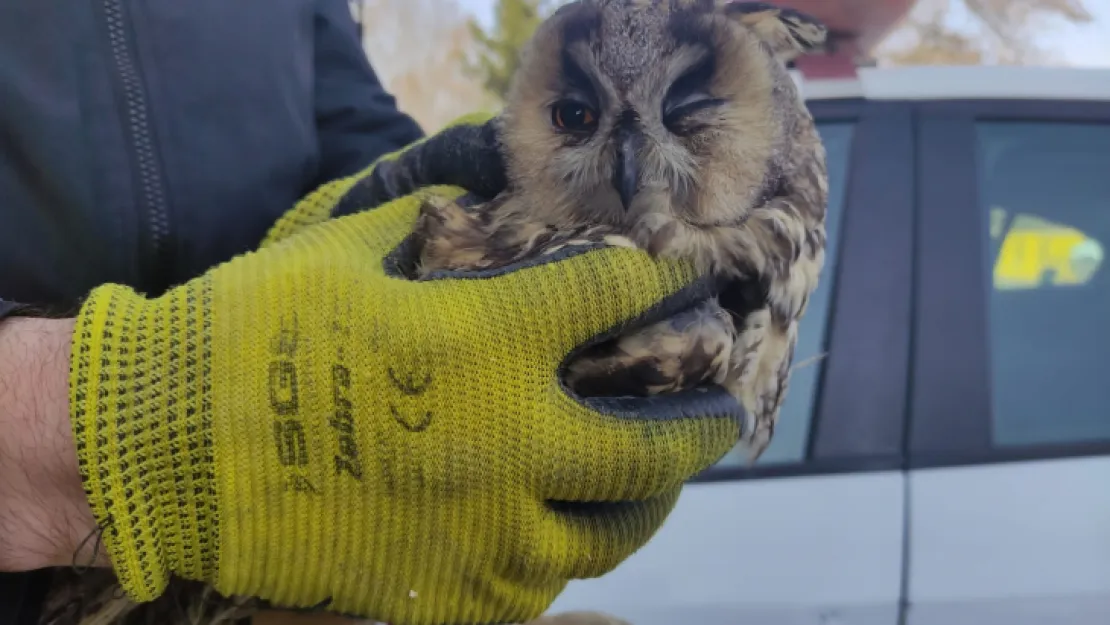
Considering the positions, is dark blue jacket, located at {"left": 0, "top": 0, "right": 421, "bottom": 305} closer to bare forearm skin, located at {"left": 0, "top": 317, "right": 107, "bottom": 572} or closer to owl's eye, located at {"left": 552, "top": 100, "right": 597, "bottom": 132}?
bare forearm skin, located at {"left": 0, "top": 317, "right": 107, "bottom": 572}

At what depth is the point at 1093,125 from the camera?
199cm

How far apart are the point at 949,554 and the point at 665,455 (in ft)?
3.60

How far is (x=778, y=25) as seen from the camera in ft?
3.92

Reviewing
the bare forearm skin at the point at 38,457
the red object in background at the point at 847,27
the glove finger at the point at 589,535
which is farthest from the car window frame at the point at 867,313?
the bare forearm skin at the point at 38,457

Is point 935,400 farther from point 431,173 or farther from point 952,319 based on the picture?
point 431,173

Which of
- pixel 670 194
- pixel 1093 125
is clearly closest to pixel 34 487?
pixel 670 194

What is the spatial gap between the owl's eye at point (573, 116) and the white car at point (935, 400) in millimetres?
946

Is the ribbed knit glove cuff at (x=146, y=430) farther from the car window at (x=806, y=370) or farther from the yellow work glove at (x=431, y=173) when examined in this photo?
the car window at (x=806, y=370)

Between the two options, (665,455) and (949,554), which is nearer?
(665,455)

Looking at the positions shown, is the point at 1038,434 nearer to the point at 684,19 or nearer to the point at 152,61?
the point at 684,19

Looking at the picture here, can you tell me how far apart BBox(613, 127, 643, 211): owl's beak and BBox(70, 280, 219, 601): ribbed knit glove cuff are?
54cm

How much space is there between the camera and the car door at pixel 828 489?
179 centimetres

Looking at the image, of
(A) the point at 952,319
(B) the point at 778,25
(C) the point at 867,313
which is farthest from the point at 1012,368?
(B) the point at 778,25

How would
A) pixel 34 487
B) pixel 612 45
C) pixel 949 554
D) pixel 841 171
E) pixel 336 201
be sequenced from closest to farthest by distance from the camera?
pixel 34 487 < pixel 612 45 < pixel 336 201 < pixel 949 554 < pixel 841 171
